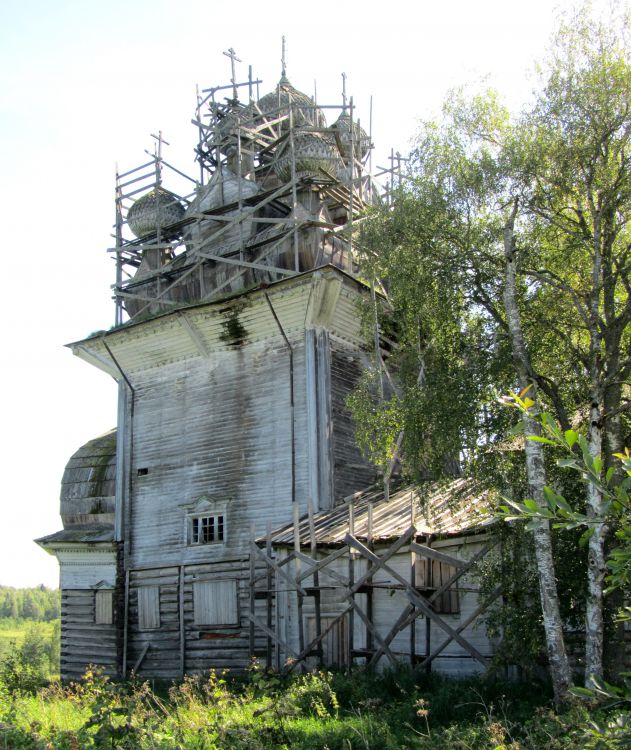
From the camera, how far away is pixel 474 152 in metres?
14.5

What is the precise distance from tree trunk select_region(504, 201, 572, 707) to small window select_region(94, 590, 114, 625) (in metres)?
16.0

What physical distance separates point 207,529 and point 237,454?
2.31 m

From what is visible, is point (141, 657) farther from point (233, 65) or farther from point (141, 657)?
point (233, 65)

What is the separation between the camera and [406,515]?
723 inches

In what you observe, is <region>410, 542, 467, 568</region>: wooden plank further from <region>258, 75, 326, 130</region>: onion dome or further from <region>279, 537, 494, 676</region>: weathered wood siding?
<region>258, 75, 326, 130</region>: onion dome

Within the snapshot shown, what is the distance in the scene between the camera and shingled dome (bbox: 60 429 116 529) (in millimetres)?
26906

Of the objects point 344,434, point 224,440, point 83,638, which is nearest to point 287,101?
point 224,440

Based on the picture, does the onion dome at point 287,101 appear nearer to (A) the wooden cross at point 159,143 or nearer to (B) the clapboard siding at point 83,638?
(A) the wooden cross at point 159,143

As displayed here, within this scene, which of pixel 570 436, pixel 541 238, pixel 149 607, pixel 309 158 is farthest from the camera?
pixel 309 158

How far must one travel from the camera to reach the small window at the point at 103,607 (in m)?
24.6

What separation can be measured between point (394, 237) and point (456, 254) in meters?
1.26

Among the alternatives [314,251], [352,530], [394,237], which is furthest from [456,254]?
[314,251]

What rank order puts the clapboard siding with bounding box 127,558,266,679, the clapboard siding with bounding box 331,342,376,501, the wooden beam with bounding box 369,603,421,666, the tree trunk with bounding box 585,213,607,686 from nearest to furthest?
the tree trunk with bounding box 585,213,607,686
the wooden beam with bounding box 369,603,421,666
the clapboard siding with bounding box 127,558,266,679
the clapboard siding with bounding box 331,342,376,501

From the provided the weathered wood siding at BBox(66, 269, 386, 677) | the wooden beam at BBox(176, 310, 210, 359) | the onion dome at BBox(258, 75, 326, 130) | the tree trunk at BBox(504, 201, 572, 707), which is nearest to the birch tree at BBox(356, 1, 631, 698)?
the tree trunk at BBox(504, 201, 572, 707)
